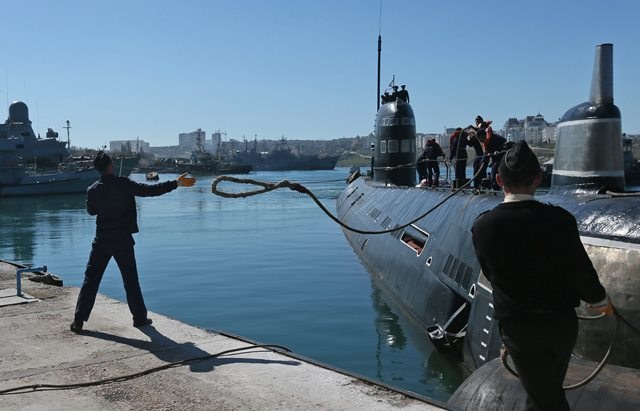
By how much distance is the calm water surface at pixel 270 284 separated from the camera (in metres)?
10.4

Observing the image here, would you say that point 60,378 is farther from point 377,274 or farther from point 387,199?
point 387,199

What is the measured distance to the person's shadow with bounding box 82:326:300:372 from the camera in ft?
18.8

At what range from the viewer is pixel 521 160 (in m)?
3.39

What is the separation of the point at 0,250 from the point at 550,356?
2595 cm

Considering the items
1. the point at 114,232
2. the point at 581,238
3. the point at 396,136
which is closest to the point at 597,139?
the point at 581,238

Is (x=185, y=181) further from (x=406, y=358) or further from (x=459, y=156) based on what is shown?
(x=459, y=156)

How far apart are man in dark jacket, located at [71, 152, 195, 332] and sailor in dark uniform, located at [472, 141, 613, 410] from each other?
4.29 meters

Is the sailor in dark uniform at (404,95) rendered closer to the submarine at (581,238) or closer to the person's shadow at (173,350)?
the submarine at (581,238)

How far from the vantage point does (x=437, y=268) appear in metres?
10.2

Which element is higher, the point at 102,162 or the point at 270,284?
the point at 102,162

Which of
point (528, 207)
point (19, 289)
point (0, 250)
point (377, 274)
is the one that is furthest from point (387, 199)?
point (0, 250)

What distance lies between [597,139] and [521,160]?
15.2 feet

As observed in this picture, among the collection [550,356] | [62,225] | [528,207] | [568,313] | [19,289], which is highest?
[528,207]

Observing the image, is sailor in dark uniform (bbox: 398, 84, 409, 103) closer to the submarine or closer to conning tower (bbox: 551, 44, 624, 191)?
the submarine
